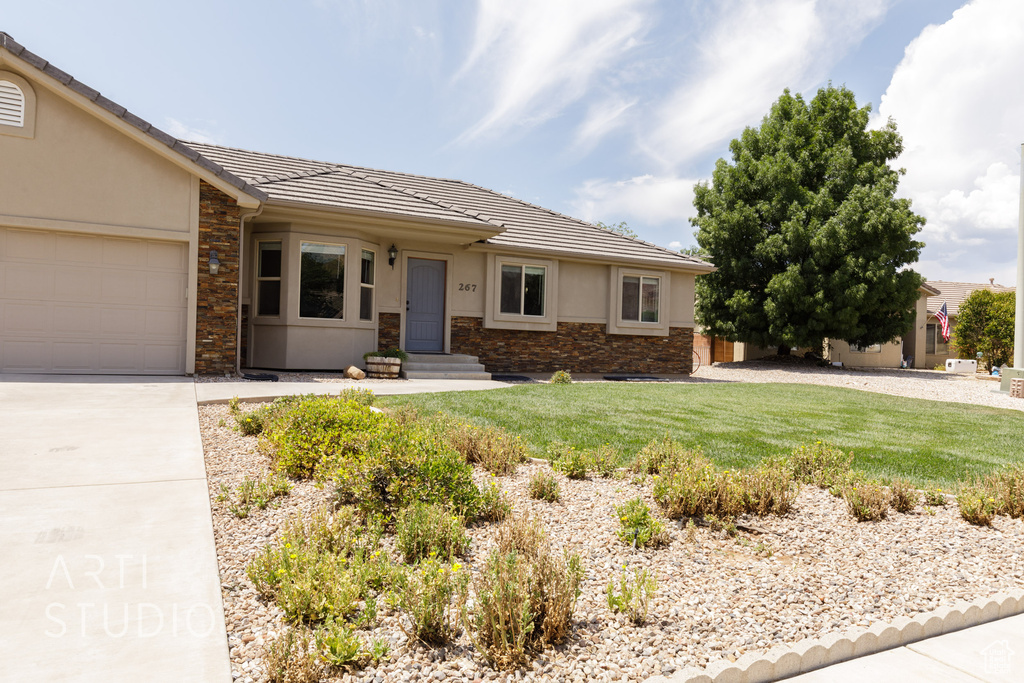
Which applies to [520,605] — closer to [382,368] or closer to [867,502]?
[867,502]

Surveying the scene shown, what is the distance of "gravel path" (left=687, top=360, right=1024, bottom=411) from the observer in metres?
12.8

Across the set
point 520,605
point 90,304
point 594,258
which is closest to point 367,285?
point 90,304

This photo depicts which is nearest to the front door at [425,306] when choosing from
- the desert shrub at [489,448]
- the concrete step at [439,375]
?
the concrete step at [439,375]

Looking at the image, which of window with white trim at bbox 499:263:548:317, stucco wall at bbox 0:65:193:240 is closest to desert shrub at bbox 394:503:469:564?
stucco wall at bbox 0:65:193:240

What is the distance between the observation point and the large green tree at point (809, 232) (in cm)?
1895

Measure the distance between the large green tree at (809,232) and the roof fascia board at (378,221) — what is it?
11669mm

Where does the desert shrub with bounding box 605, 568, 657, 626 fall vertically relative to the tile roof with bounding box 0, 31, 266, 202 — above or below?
below

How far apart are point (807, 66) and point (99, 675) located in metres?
14.0

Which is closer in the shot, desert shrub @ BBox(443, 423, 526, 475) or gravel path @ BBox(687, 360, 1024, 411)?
desert shrub @ BBox(443, 423, 526, 475)

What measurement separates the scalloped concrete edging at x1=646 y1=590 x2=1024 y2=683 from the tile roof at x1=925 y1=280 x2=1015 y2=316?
110 feet

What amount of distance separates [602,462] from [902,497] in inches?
83.0

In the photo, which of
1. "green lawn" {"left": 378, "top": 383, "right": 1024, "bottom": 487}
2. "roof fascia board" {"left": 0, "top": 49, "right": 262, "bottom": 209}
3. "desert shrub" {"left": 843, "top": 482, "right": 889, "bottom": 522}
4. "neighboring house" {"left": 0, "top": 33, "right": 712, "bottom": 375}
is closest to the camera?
"desert shrub" {"left": 843, "top": 482, "right": 889, "bottom": 522}

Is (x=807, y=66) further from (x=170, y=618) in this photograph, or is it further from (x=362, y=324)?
(x=170, y=618)

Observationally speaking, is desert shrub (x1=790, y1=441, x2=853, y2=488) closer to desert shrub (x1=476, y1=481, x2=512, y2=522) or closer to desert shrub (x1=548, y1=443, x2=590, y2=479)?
desert shrub (x1=548, y1=443, x2=590, y2=479)
